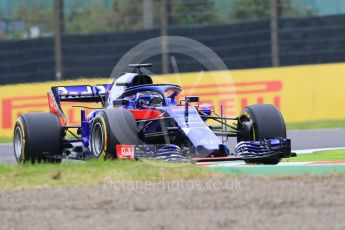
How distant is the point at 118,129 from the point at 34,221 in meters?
4.13

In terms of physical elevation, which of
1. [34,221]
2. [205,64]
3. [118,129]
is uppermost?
[205,64]

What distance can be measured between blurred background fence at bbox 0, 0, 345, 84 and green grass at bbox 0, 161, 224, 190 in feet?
38.2

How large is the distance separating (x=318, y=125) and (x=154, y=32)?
192 inches

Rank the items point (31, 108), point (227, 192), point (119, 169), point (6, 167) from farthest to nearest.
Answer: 1. point (31, 108)
2. point (6, 167)
3. point (119, 169)
4. point (227, 192)

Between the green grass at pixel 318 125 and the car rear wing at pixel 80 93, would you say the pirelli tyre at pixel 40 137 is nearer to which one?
the car rear wing at pixel 80 93

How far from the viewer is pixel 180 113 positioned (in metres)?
12.4

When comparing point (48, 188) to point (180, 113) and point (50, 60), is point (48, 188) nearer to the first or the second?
point (180, 113)

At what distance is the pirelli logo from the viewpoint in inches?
810

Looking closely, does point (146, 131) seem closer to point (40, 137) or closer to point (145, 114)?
point (145, 114)

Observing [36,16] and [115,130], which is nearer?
[115,130]

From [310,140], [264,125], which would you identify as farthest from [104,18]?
→ [264,125]

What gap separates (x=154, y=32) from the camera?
75.2ft

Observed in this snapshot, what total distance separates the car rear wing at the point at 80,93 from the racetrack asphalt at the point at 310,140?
1713mm

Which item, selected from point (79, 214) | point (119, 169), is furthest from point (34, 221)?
point (119, 169)
